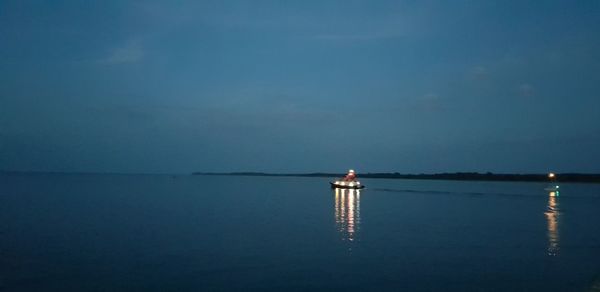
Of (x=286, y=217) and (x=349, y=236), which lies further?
(x=286, y=217)

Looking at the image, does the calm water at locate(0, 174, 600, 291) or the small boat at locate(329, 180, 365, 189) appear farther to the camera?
the small boat at locate(329, 180, 365, 189)

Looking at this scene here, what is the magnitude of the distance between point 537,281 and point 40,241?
26276 millimetres

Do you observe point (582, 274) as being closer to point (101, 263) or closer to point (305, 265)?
point (305, 265)

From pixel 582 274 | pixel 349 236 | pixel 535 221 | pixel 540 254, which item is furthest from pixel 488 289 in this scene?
pixel 535 221

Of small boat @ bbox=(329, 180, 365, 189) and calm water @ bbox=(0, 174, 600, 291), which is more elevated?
small boat @ bbox=(329, 180, 365, 189)

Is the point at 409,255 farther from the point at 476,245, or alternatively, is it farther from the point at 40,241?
the point at 40,241

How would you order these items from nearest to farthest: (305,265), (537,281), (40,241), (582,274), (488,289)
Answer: (488,289), (537,281), (582,274), (305,265), (40,241)

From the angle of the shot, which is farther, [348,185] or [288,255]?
[348,185]

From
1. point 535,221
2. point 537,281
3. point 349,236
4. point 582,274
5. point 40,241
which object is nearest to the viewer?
point 537,281

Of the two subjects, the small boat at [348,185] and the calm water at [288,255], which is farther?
the small boat at [348,185]

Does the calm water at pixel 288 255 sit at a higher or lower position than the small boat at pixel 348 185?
lower

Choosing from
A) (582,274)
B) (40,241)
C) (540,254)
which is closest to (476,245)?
(540,254)

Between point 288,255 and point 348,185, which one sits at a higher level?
point 348,185

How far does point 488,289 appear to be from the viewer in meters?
19.1
